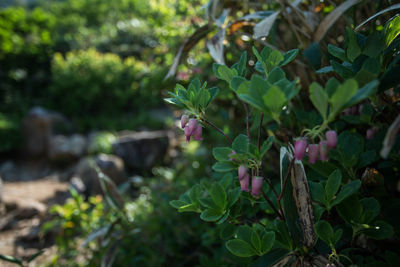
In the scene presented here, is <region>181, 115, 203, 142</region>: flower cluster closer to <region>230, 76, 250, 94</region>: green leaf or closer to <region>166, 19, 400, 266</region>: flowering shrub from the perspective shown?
<region>166, 19, 400, 266</region>: flowering shrub

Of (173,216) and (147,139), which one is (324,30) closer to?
Answer: (173,216)

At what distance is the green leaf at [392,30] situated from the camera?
0.61 metres

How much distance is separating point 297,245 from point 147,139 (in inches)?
177

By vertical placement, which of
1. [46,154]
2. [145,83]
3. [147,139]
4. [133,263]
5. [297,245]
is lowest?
[46,154]

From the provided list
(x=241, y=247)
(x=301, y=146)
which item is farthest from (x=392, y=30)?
(x=241, y=247)

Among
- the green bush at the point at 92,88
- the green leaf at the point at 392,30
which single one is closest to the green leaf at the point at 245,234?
the green leaf at the point at 392,30

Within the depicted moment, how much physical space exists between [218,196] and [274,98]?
28 centimetres

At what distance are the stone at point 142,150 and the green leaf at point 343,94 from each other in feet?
14.4

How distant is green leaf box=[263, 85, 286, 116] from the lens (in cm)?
44

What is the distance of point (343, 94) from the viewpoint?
16.8 inches

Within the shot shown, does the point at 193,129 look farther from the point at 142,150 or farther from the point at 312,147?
the point at 142,150

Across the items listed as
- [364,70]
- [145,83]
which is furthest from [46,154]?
[364,70]

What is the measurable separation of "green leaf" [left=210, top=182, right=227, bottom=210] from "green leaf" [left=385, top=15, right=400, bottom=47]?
17.6 inches

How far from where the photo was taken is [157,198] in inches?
78.1
